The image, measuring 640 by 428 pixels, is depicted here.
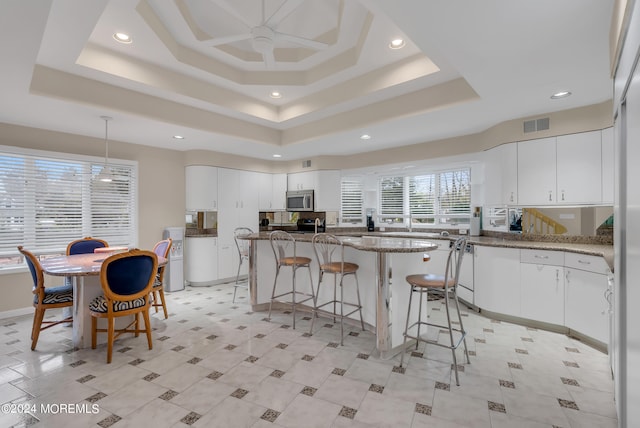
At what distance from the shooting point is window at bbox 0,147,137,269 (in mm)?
4062

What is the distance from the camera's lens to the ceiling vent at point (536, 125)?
3.69m

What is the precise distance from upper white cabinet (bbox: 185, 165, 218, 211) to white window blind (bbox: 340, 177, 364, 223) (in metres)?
2.63

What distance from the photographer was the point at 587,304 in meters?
3.04

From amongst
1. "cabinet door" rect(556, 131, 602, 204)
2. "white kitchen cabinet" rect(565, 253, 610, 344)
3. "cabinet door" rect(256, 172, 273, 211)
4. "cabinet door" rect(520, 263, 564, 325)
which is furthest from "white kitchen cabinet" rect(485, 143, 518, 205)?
"cabinet door" rect(256, 172, 273, 211)

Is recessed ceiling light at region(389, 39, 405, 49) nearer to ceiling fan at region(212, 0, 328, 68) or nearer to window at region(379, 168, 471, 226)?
ceiling fan at region(212, 0, 328, 68)

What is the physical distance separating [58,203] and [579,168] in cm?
707

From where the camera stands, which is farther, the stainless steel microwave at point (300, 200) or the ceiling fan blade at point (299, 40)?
the stainless steel microwave at point (300, 200)

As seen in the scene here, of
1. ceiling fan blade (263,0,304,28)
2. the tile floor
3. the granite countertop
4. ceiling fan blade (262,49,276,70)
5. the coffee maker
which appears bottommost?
the tile floor

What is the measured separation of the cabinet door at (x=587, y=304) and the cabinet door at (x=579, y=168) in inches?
37.4

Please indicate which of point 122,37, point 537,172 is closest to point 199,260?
point 122,37

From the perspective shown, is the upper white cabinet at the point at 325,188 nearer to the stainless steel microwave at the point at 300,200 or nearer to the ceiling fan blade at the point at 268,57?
the stainless steel microwave at the point at 300,200

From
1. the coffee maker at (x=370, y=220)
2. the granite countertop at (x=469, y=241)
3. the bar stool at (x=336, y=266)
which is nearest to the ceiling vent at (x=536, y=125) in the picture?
the granite countertop at (x=469, y=241)

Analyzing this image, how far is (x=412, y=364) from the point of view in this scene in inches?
107

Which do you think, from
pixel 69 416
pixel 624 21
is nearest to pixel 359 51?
pixel 624 21
